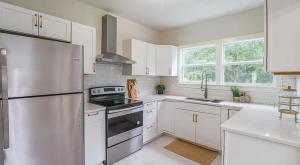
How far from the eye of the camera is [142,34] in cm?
385

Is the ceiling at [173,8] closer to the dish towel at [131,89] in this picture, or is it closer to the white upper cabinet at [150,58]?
the white upper cabinet at [150,58]

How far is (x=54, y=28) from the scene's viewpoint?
204 centimetres

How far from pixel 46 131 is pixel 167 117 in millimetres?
2404

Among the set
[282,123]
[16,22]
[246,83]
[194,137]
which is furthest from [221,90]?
[16,22]

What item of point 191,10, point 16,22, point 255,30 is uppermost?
point 191,10

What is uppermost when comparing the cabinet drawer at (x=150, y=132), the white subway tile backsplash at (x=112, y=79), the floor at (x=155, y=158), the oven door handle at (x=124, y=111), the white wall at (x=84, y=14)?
the white wall at (x=84, y=14)

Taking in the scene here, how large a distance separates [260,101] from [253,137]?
A: 1958 millimetres

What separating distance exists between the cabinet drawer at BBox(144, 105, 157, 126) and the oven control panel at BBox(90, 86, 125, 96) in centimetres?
Result: 70

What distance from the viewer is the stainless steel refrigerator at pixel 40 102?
1.33 metres

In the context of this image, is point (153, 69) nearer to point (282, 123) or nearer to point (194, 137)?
point (194, 137)

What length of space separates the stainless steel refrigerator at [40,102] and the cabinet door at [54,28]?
540 mm

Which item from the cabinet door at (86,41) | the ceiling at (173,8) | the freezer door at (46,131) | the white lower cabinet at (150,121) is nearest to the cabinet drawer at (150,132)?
the white lower cabinet at (150,121)

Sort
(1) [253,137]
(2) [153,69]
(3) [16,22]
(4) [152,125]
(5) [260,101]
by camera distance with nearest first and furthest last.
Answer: (1) [253,137]
(3) [16,22]
(5) [260,101]
(4) [152,125]
(2) [153,69]

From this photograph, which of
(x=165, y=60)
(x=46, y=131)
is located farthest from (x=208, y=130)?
(x=46, y=131)
